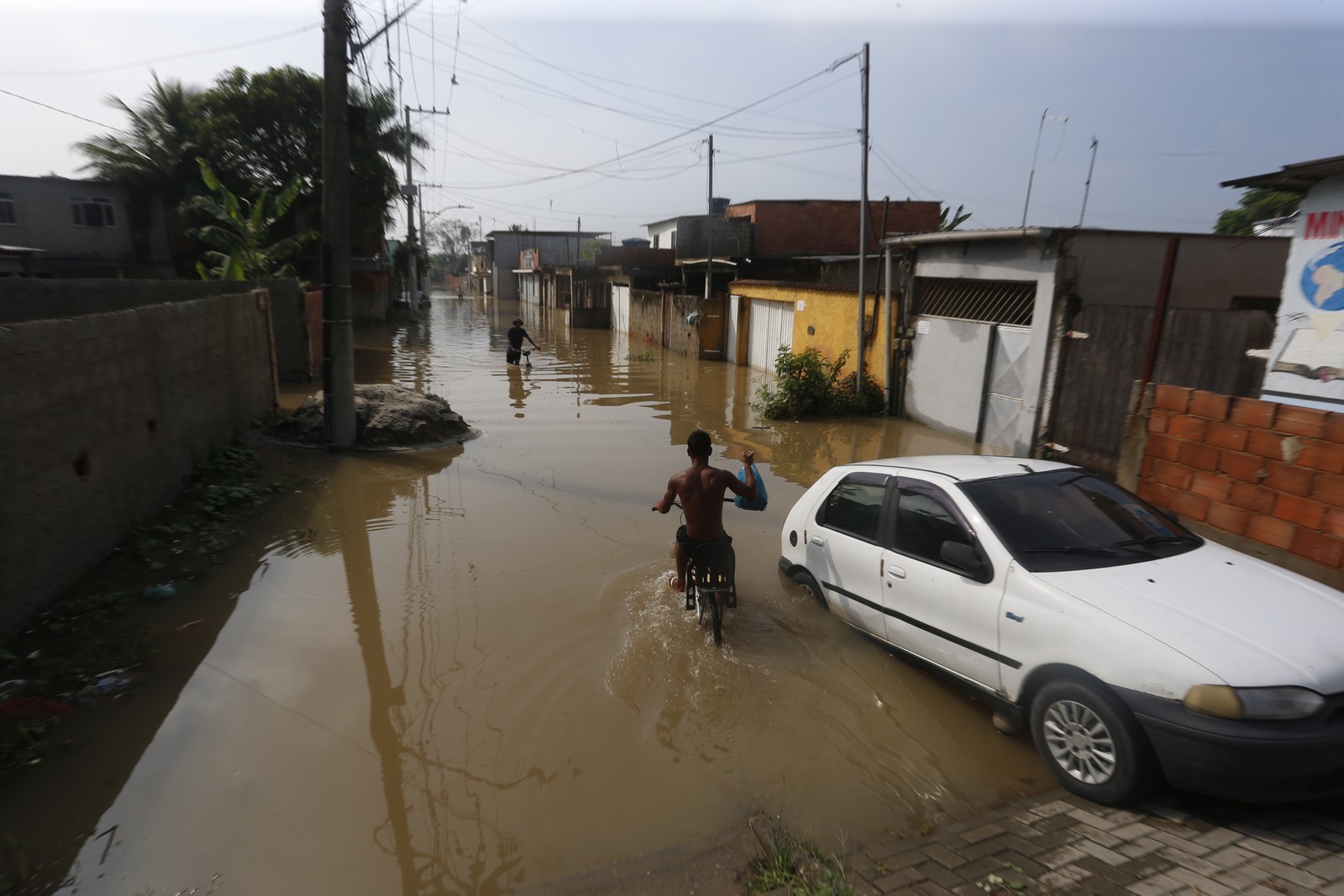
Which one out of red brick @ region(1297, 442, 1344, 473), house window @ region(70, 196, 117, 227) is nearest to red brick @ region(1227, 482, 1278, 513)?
red brick @ region(1297, 442, 1344, 473)

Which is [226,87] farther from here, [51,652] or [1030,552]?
[1030,552]

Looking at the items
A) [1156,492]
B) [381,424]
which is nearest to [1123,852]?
[1156,492]

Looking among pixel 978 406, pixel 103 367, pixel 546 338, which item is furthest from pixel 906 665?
pixel 546 338

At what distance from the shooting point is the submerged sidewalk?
118 inches

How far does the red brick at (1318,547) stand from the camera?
19.2ft

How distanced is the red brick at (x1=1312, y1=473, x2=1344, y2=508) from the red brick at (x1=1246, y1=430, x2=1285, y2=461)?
1.29ft

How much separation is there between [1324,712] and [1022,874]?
57.4 inches

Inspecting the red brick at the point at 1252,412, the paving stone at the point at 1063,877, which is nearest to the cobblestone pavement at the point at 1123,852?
the paving stone at the point at 1063,877

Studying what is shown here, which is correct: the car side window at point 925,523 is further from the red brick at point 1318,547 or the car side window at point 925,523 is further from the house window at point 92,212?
the house window at point 92,212

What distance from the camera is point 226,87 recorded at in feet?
106

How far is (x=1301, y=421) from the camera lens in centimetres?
612

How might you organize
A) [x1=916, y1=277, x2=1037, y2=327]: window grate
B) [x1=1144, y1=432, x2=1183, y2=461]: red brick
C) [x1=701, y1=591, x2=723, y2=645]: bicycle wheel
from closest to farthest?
[x1=701, y1=591, x2=723, y2=645]: bicycle wheel, [x1=1144, y1=432, x2=1183, y2=461]: red brick, [x1=916, y1=277, x2=1037, y2=327]: window grate

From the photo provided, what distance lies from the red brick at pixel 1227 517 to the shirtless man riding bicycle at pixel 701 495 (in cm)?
465

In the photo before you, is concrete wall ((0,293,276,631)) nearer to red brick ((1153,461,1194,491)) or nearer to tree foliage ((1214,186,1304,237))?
red brick ((1153,461,1194,491))
